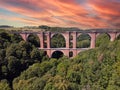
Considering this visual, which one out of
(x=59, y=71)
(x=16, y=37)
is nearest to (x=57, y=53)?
(x=16, y=37)

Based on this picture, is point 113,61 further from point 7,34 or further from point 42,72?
point 7,34

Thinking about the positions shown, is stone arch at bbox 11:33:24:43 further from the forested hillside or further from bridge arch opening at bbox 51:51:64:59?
bridge arch opening at bbox 51:51:64:59

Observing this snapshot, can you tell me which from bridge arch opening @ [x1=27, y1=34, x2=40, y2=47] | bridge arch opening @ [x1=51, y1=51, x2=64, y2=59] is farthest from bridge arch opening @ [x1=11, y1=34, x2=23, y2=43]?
bridge arch opening @ [x1=51, y1=51, x2=64, y2=59]

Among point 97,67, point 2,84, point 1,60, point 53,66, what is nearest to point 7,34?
point 1,60

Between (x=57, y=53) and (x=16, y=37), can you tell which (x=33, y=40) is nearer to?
(x=16, y=37)

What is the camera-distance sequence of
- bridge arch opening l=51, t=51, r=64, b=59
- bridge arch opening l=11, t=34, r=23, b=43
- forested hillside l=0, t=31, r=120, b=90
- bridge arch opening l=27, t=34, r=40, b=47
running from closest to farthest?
1. forested hillside l=0, t=31, r=120, b=90
2. bridge arch opening l=11, t=34, r=23, b=43
3. bridge arch opening l=51, t=51, r=64, b=59
4. bridge arch opening l=27, t=34, r=40, b=47

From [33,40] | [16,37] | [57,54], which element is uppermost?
[16,37]

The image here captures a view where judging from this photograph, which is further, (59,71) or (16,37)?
(16,37)

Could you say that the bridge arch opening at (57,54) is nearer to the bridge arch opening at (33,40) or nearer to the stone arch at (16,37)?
the bridge arch opening at (33,40)

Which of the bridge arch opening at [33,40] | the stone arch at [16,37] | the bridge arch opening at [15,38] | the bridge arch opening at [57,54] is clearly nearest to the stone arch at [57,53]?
the bridge arch opening at [57,54]
